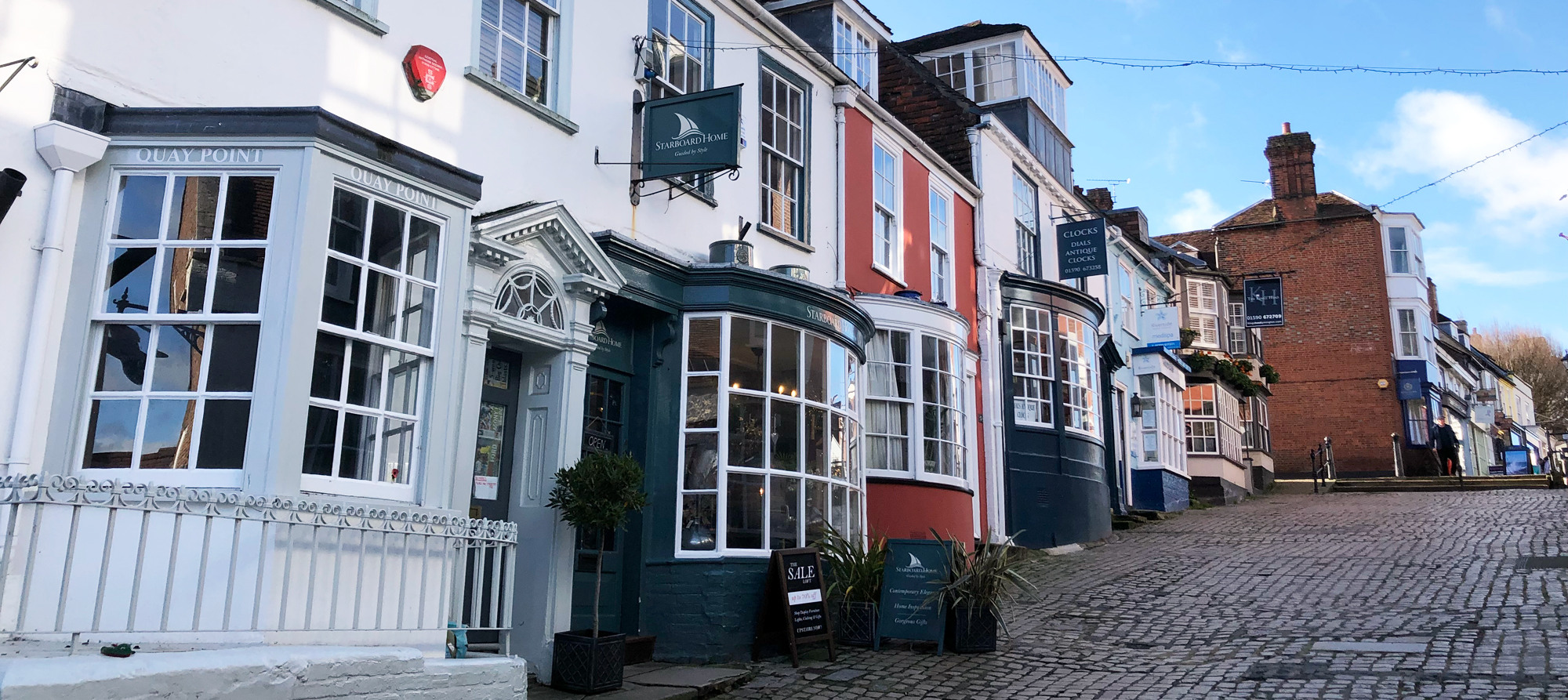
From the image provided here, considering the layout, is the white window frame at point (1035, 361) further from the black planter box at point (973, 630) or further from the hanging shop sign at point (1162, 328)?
the black planter box at point (973, 630)

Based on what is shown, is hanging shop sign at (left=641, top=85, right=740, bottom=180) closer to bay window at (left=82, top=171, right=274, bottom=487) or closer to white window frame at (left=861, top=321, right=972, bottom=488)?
bay window at (left=82, top=171, right=274, bottom=487)

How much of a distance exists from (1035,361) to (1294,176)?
26420 mm

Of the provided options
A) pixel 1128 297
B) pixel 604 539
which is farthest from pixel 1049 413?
pixel 604 539

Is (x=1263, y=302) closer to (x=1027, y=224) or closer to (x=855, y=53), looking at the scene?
(x=1027, y=224)

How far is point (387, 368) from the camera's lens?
6.84 meters

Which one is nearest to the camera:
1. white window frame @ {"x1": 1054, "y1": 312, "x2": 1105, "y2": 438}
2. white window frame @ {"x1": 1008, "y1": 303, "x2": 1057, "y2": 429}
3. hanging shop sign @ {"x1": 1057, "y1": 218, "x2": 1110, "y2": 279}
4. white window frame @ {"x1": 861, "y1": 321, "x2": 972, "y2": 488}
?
white window frame @ {"x1": 861, "y1": 321, "x2": 972, "y2": 488}

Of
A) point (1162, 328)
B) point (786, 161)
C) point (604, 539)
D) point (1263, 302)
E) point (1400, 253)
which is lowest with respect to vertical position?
point (604, 539)

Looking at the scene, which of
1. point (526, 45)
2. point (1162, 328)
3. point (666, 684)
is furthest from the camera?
point (1162, 328)

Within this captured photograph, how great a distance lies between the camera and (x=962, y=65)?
70.1ft

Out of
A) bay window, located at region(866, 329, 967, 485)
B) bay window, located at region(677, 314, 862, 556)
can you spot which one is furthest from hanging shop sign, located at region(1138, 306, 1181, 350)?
bay window, located at region(677, 314, 862, 556)

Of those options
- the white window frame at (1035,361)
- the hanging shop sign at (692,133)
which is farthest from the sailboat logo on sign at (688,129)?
the white window frame at (1035,361)

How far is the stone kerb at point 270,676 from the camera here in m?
4.53

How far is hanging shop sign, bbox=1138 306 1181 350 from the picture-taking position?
23.9m

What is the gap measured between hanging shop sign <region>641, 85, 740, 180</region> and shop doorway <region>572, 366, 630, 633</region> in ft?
5.91
